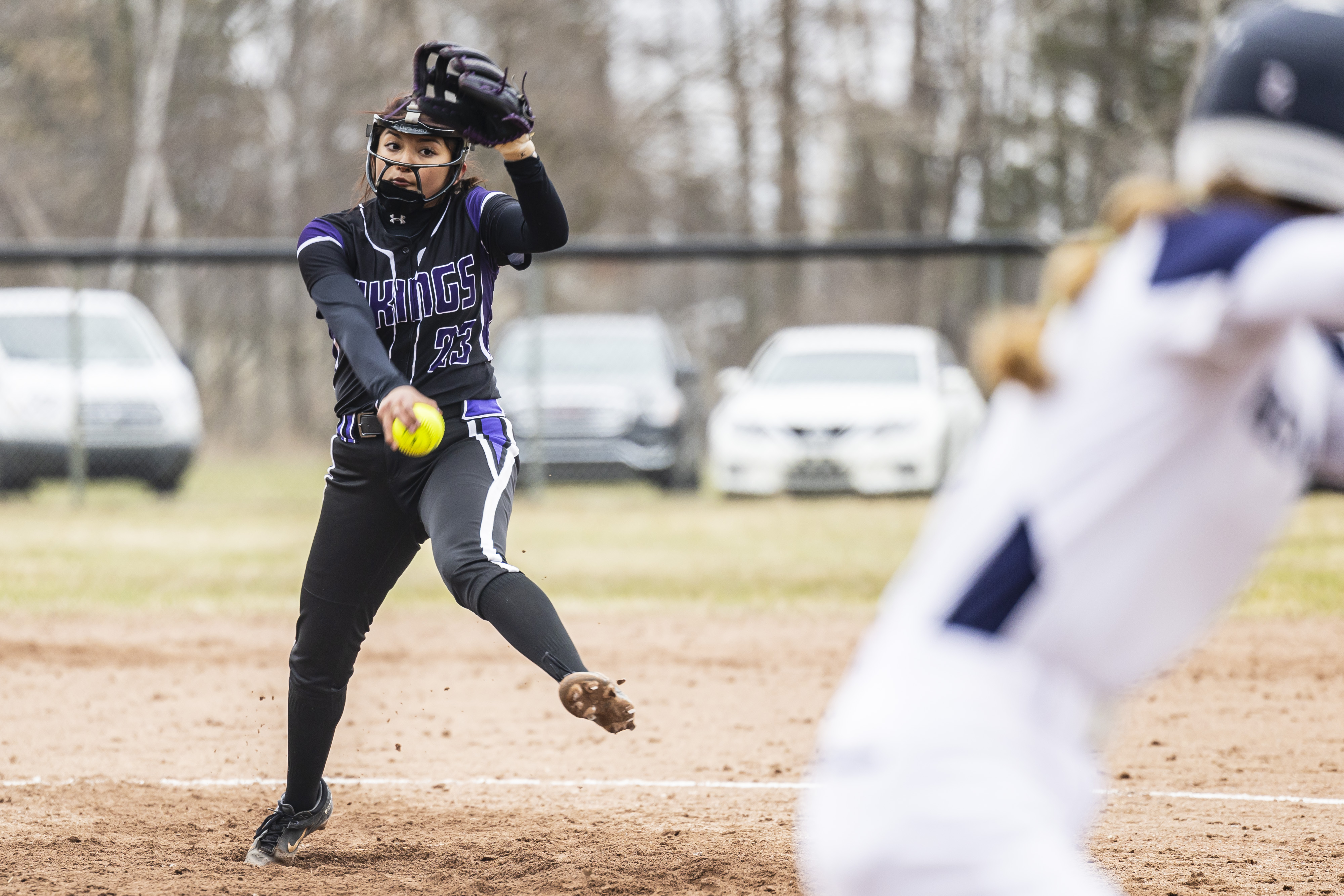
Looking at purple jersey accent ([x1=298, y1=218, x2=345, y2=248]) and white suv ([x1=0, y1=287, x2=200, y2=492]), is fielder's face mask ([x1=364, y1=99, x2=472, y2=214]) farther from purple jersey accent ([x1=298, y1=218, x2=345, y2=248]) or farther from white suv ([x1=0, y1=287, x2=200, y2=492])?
white suv ([x1=0, y1=287, x2=200, y2=492])

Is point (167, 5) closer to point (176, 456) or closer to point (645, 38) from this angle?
point (645, 38)

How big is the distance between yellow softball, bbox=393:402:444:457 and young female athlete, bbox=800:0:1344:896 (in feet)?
5.69

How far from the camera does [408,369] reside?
3.92 meters

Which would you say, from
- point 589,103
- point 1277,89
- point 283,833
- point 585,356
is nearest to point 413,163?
point 283,833

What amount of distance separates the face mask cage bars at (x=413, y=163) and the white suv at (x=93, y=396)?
10783mm

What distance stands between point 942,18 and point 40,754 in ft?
79.1

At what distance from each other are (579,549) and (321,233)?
26.6 feet

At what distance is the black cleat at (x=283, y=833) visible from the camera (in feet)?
13.6

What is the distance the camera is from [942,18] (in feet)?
88.6

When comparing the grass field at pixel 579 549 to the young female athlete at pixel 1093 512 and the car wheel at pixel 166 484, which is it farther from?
the young female athlete at pixel 1093 512

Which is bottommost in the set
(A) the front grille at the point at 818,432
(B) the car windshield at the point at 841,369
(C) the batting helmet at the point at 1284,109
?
(A) the front grille at the point at 818,432

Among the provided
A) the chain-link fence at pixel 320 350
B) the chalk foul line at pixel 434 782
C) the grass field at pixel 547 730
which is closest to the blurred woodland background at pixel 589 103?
→ the chain-link fence at pixel 320 350

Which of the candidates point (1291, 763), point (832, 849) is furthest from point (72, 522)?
point (832, 849)

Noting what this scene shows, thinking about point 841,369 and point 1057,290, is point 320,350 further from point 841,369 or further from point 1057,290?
point 1057,290
